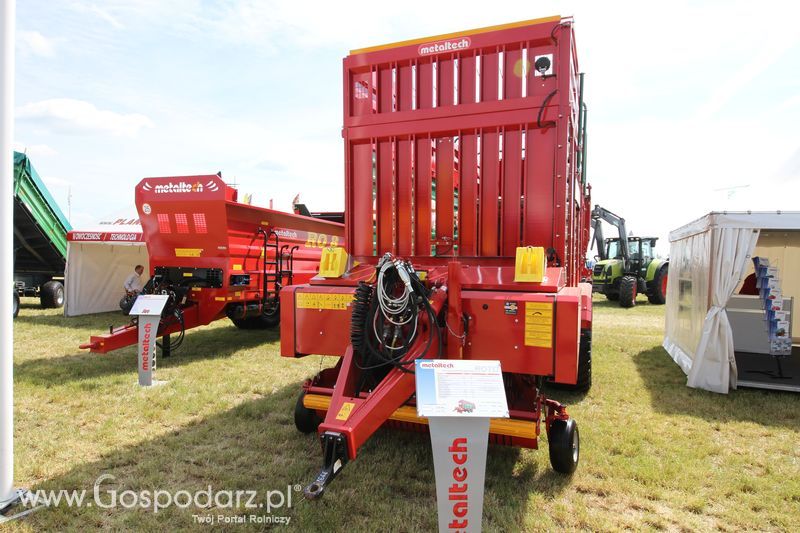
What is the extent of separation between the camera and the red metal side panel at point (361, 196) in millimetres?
4090

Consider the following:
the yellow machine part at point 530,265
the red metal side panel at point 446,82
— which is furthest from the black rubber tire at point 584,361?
the red metal side panel at point 446,82

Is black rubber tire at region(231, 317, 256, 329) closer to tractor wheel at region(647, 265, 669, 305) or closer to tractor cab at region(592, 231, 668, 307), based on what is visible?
tractor cab at region(592, 231, 668, 307)

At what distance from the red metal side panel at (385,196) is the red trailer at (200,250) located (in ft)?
11.0

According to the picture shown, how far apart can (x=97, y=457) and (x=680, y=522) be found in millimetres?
3889

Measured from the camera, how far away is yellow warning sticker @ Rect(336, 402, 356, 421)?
8.29 ft

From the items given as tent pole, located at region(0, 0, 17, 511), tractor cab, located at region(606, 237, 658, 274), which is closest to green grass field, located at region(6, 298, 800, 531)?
tent pole, located at region(0, 0, 17, 511)

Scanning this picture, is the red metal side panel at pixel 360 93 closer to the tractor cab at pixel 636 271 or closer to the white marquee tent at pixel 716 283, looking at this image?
the white marquee tent at pixel 716 283

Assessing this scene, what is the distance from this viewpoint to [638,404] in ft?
16.0

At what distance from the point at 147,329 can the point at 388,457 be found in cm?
326

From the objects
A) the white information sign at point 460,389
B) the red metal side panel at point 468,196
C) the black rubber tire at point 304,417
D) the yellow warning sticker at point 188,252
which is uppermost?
the red metal side panel at point 468,196

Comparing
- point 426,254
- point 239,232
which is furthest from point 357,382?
point 239,232

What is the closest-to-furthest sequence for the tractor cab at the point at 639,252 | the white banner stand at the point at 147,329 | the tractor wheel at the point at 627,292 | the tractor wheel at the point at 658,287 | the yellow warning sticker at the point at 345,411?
the yellow warning sticker at the point at 345,411 → the white banner stand at the point at 147,329 → the tractor wheel at the point at 627,292 → the tractor wheel at the point at 658,287 → the tractor cab at the point at 639,252

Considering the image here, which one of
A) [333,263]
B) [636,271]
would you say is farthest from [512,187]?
[636,271]

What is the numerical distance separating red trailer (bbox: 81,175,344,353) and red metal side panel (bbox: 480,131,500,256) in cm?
416
